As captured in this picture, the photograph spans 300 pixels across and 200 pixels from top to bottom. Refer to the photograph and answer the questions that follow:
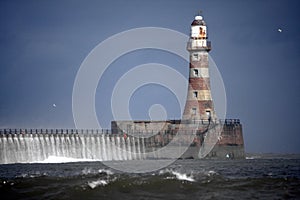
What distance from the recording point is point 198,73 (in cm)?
7381

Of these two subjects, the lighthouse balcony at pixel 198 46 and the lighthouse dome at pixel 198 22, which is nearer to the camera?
the lighthouse dome at pixel 198 22

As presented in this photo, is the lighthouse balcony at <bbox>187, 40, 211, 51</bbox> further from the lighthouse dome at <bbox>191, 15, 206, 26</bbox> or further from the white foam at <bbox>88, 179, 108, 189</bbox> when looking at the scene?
the white foam at <bbox>88, 179, 108, 189</bbox>

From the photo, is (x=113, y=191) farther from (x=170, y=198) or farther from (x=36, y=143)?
(x=36, y=143)

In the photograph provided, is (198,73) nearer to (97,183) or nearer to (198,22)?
(198,22)

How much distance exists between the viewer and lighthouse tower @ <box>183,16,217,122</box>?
7369 cm

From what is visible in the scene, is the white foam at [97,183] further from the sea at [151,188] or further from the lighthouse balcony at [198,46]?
the lighthouse balcony at [198,46]

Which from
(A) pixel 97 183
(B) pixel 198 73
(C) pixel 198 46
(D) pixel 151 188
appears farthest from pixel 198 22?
(D) pixel 151 188

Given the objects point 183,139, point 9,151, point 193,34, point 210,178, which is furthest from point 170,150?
point 210,178

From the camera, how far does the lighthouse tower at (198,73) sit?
242 ft

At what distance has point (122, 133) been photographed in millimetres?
75125

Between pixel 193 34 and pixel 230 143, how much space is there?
12.4m

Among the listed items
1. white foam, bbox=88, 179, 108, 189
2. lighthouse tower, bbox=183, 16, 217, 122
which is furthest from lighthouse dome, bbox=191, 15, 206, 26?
white foam, bbox=88, 179, 108, 189

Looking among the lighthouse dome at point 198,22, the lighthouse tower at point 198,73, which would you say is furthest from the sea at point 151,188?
the lighthouse dome at point 198,22

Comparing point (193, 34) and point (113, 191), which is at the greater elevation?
point (193, 34)
